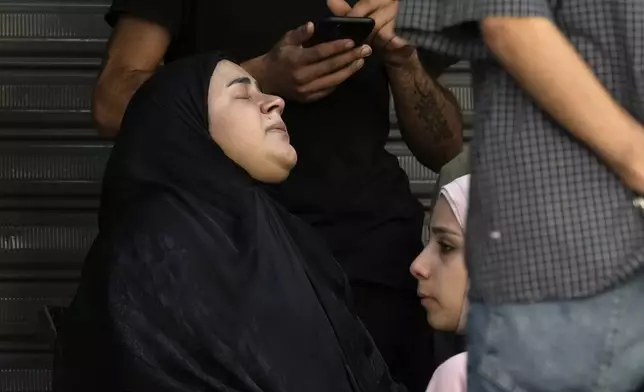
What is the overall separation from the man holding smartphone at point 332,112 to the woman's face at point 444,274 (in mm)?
178

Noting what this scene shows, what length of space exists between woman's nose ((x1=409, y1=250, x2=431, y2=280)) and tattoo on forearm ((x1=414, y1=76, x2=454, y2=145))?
43cm

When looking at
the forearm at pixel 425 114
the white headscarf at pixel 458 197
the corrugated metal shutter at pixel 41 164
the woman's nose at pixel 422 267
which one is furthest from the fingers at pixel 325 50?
the corrugated metal shutter at pixel 41 164

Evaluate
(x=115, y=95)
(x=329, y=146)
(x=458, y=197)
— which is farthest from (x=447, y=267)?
(x=115, y=95)

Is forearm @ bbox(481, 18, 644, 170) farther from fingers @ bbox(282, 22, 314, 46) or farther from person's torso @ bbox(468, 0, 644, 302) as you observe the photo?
fingers @ bbox(282, 22, 314, 46)

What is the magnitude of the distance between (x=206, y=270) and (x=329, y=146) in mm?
515

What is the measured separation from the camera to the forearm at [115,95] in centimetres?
279

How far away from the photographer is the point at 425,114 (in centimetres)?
293

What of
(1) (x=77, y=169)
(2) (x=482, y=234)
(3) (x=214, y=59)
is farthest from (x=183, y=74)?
(1) (x=77, y=169)

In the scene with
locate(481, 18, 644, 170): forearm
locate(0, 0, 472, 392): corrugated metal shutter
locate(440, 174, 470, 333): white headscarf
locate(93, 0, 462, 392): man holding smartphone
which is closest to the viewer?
locate(481, 18, 644, 170): forearm

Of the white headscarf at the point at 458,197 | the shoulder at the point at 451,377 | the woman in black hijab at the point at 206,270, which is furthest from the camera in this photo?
the white headscarf at the point at 458,197

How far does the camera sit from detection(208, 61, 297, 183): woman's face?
8.20ft

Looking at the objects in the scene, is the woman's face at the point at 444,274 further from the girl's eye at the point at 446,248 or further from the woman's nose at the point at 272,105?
the woman's nose at the point at 272,105

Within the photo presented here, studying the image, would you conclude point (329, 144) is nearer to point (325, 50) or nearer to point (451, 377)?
point (325, 50)

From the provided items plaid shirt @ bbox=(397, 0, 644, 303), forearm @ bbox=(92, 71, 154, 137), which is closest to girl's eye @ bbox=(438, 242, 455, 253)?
forearm @ bbox=(92, 71, 154, 137)
